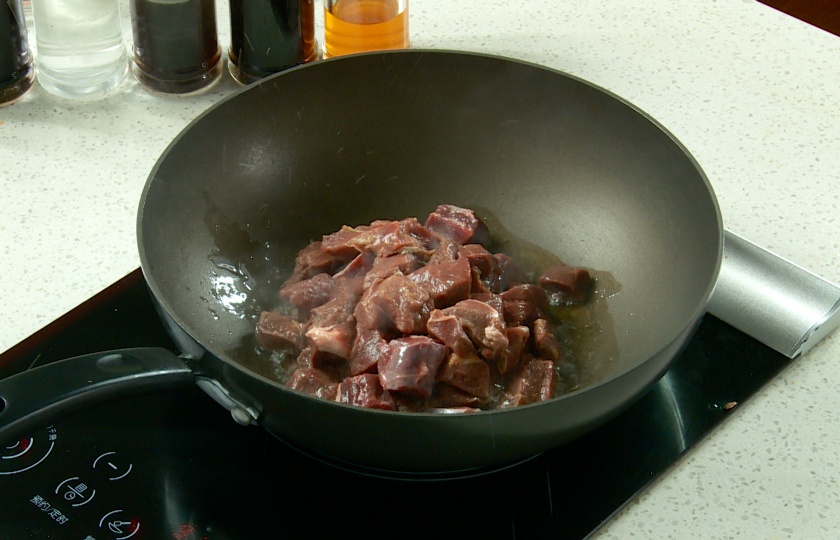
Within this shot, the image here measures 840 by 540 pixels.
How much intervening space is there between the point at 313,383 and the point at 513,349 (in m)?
0.21

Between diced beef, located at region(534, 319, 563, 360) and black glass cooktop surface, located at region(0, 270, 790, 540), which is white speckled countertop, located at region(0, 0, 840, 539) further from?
diced beef, located at region(534, 319, 563, 360)

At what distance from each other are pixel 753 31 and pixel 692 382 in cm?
84

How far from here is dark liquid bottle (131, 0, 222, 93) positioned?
1241mm

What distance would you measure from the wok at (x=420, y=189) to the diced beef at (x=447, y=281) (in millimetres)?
171

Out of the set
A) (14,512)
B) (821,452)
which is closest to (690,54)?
(821,452)

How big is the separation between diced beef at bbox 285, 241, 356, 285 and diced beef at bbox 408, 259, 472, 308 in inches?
4.2

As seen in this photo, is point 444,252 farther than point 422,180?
No

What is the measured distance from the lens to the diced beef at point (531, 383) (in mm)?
904

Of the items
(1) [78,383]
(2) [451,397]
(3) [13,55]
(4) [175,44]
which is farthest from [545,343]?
(3) [13,55]

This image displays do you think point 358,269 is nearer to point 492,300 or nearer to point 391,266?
point 391,266

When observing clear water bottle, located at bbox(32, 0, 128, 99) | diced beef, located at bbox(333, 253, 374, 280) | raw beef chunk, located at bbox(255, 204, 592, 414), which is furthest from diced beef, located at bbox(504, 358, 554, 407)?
clear water bottle, located at bbox(32, 0, 128, 99)

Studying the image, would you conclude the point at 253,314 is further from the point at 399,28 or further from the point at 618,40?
the point at 618,40

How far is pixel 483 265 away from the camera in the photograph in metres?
1.06

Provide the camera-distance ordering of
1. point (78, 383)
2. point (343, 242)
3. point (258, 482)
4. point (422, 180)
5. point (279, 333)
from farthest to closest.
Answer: point (422, 180) → point (343, 242) → point (279, 333) → point (258, 482) → point (78, 383)
